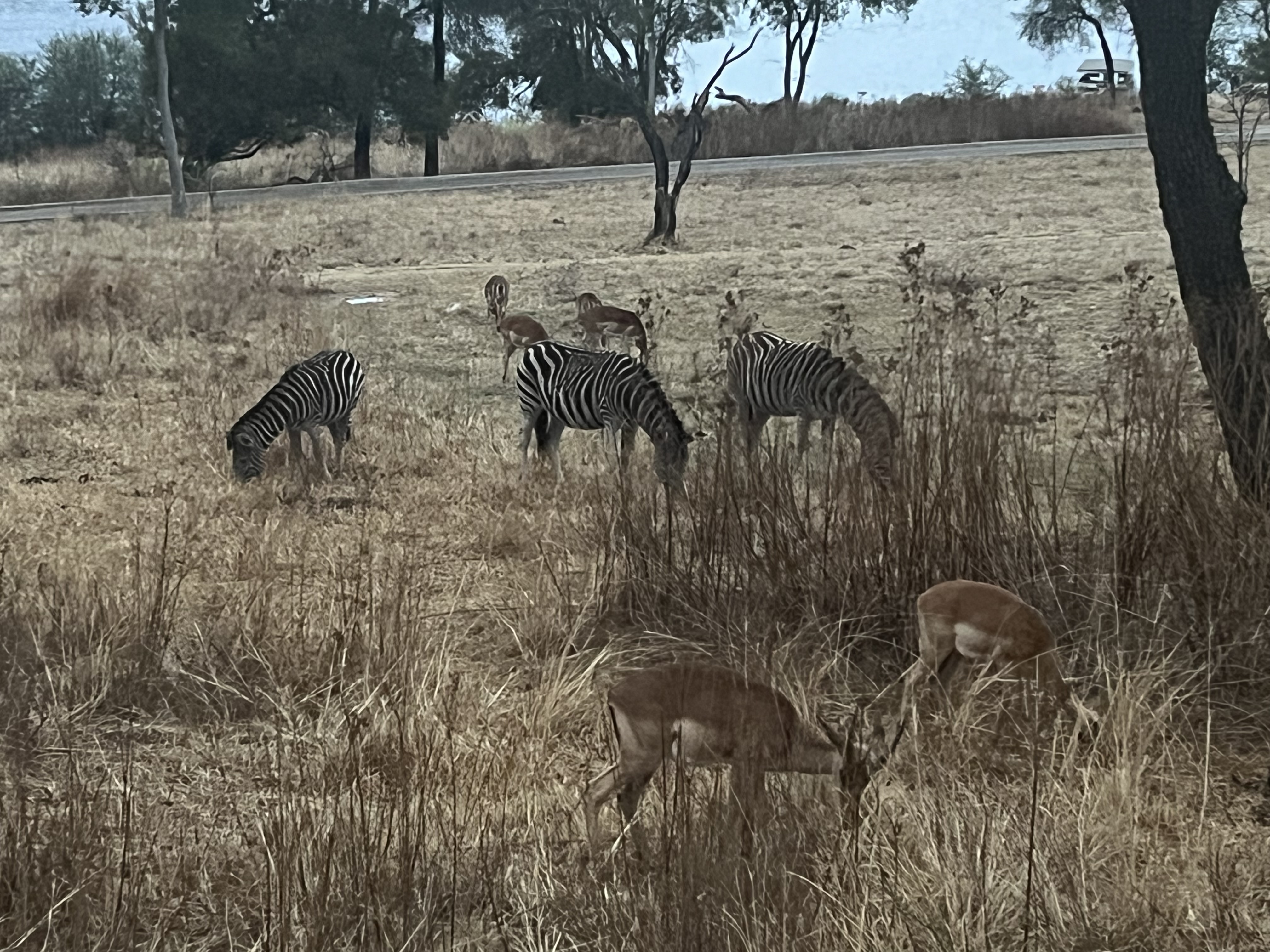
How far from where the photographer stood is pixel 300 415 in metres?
10.0

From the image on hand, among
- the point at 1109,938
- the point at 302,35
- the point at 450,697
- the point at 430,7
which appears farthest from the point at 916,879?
the point at 430,7

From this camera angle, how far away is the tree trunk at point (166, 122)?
94.7ft

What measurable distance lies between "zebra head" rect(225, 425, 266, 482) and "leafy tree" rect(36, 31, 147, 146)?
35333mm

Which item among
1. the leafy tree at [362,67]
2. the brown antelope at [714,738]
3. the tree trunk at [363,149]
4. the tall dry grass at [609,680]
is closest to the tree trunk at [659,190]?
the tall dry grass at [609,680]

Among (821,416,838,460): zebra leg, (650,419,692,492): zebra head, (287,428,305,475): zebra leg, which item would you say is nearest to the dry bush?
(287,428,305,475): zebra leg

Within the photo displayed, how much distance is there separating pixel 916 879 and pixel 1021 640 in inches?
44.1

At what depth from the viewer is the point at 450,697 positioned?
4.91 m

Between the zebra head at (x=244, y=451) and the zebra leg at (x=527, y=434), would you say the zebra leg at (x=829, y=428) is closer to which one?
the zebra leg at (x=527, y=434)

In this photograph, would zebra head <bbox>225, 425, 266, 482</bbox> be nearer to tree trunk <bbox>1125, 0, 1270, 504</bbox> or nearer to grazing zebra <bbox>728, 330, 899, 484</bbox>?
grazing zebra <bbox>728, 330, 899, 484</bbox>

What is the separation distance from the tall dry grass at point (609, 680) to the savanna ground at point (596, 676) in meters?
0.02

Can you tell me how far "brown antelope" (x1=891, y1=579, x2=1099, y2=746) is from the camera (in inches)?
179

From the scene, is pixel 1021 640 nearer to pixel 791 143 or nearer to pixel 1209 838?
pixel 1209 838

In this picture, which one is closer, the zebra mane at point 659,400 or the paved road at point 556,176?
the zebra mane at point 659,400

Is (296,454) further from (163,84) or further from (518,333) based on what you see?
(163,84)
